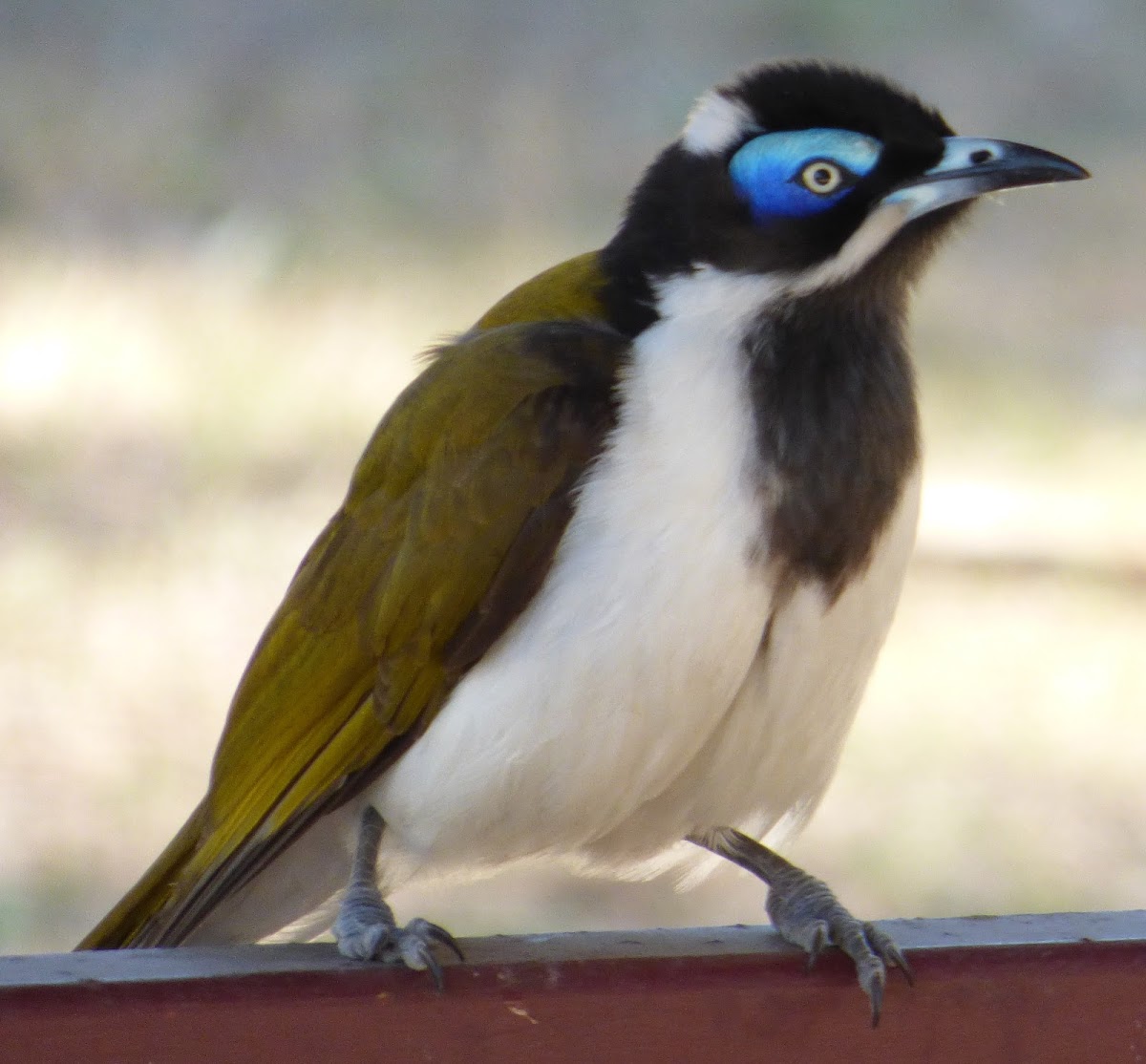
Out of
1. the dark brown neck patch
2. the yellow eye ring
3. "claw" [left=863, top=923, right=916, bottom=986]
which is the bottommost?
"claw" [left=863, top=923, right=916, bottom=986]

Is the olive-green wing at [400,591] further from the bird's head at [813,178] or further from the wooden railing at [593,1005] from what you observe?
the wooden railing at [593,1005]

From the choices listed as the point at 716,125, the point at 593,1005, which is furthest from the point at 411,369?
the point at 593,1005

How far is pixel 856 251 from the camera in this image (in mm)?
2285

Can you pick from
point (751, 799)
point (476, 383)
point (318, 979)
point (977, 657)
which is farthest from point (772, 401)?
point (977, 657)

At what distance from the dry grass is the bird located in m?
1.94

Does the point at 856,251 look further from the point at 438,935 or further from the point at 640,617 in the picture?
the point at 438,935

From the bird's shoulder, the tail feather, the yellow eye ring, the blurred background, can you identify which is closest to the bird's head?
the yellow eye ring

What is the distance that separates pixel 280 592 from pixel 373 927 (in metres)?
2.95

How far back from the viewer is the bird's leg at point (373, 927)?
2.04 meters

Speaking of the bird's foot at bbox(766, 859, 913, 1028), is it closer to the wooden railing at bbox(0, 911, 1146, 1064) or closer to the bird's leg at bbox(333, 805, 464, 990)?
the wooden railing at bbox(0, 911, 1146, 1064)

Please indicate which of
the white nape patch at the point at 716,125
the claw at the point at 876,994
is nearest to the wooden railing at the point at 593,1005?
the claw at the point at 876,994

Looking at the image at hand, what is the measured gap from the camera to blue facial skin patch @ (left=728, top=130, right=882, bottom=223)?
7.23 feet

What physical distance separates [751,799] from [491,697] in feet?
1.31

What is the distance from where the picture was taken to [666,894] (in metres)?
A: 4.48
